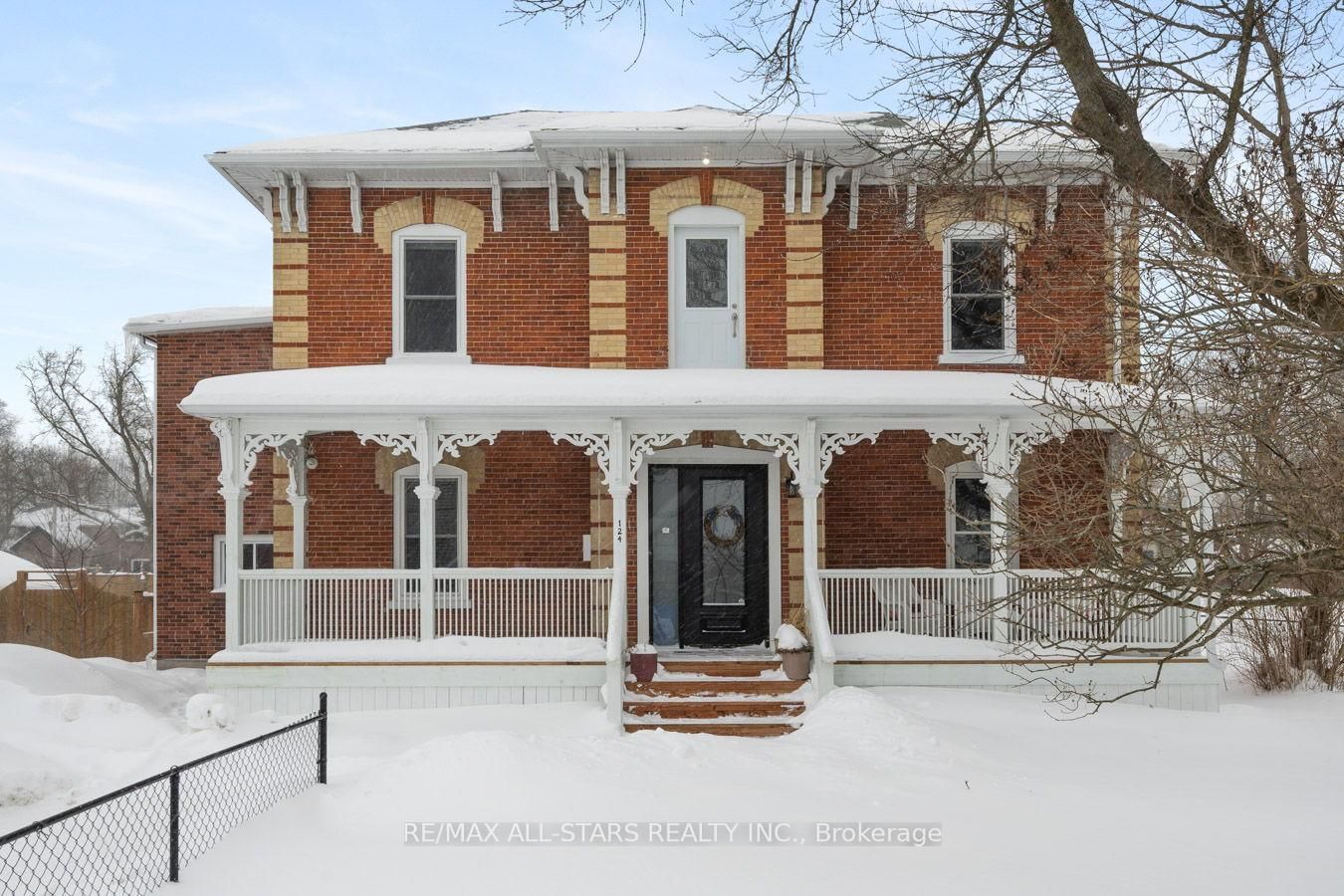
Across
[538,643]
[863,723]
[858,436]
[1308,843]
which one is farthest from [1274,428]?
[538,643]

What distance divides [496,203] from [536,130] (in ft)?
5.15

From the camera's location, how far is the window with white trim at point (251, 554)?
16.9m

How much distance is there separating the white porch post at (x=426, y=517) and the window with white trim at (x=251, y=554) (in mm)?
6404

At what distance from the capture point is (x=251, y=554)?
56.3 feet

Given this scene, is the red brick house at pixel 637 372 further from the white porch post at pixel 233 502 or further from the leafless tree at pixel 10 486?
the leafless tree at pixel 10 486

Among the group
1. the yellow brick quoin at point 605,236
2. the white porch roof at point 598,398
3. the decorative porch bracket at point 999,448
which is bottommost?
the decorative porch bracket at point 999,448

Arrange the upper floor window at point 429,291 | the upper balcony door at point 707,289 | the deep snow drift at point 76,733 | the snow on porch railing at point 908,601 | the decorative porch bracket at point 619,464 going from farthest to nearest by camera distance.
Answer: the upper floor window at point 429,291
the upper balcony door at point 707,289
the snow on porch railing at point 908,601
the decorative porch bracket at point 619,464
the deep snow drift at point 76,733

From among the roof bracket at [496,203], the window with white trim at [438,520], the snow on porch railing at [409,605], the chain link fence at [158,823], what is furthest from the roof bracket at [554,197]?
the chain link fence at [158,823]

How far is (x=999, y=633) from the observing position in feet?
38.2

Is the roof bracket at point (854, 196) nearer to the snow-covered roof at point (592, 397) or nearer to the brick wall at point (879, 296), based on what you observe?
the brick wall at point (879, 296)

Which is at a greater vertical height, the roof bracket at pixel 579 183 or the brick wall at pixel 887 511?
the roof bracket at pixel 579 183

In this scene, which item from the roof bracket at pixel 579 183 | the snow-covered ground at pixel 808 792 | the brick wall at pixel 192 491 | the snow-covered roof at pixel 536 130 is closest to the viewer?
the snow-covered ground at pixel 808 792

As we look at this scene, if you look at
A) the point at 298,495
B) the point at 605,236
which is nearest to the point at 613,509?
the point at 605,236

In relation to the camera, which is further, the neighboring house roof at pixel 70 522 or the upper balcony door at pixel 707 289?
the neighboring house roof at pixel 70 522
